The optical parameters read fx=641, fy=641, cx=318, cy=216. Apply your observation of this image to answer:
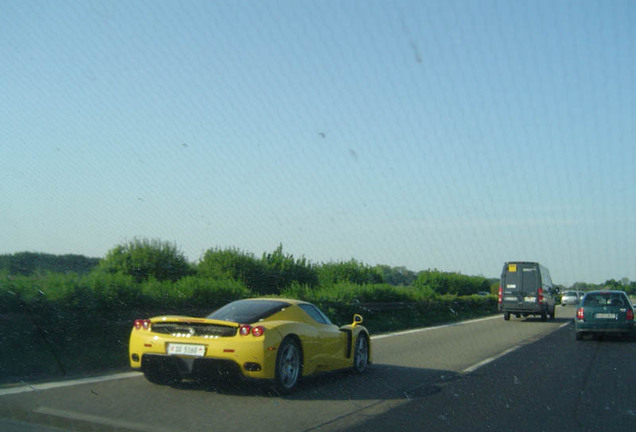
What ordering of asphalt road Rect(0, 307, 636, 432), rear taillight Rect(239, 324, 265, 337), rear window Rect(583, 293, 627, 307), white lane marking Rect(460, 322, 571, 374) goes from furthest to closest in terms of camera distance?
1. rear window Rect(583, 293, 627, 307)
2. white lane marking Rect(460, 322, 571, 374)
3. rear taillight Rect(239, 324, 265, 337)
4. asphalt road Rect(0, 307, 636, 432)

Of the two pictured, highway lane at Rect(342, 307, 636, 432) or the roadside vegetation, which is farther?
the roadside vegetation

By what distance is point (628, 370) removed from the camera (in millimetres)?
11570

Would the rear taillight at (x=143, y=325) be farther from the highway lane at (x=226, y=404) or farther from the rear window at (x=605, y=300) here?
the rear window at (x=605, y=300)

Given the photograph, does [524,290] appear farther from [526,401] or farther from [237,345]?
[237,345]

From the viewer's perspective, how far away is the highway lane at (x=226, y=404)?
619 cm

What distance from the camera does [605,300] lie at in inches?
736

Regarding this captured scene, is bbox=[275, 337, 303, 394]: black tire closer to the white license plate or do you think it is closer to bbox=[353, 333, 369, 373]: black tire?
the white license plate

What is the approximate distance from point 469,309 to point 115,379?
126ft

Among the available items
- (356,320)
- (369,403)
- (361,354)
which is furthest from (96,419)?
(356,320)

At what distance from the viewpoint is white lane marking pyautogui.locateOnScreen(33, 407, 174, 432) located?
19.4 feet

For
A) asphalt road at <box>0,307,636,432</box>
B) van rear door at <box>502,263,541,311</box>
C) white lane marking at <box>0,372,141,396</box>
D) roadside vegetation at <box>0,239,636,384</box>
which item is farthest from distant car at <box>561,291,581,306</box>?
white lane marking at <box>0,372,141,396</box>

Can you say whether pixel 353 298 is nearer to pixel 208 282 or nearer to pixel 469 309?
pixel 208 282

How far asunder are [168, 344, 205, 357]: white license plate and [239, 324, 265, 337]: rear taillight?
0.49m

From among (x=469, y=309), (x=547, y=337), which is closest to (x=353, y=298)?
(x=547, y=337)
